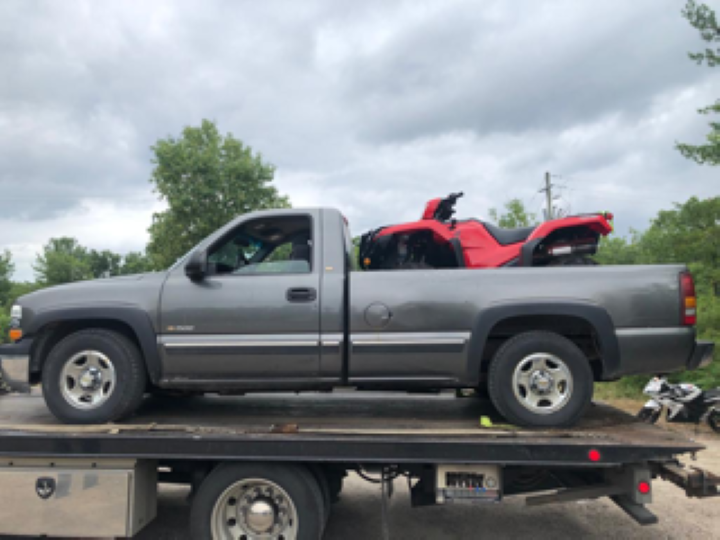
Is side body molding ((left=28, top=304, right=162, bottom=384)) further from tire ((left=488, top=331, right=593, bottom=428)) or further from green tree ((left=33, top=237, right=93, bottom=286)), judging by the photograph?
green tree ((left=33, top=237, right=93, bottom=286))

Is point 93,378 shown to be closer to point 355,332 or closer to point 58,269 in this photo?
point 355,332

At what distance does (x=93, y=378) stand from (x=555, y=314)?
343 cm

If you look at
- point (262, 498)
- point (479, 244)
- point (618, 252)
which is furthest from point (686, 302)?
point (618, 252)

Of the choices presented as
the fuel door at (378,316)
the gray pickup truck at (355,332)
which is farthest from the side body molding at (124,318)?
the fuel door at (378,316)

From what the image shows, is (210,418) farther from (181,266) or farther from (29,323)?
(29,323)

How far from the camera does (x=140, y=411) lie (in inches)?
178

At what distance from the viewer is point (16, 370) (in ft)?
13.3

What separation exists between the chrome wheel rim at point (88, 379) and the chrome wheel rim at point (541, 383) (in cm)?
297

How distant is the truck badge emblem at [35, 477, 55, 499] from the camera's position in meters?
3.73

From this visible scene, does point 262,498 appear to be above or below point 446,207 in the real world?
below

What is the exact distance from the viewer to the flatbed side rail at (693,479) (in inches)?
141

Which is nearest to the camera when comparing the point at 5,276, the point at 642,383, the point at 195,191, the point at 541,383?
the point at 541,383

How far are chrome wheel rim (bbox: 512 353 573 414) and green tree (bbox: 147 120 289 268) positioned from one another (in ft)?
54.0

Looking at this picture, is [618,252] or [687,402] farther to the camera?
[618,252]
